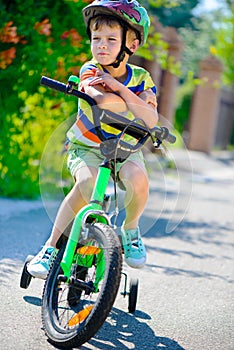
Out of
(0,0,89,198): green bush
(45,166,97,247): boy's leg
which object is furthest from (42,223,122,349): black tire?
(0,0,89,198): green bush

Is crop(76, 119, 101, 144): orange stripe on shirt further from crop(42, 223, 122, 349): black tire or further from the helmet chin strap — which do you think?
crop(42, 223, 122, 349): black tire

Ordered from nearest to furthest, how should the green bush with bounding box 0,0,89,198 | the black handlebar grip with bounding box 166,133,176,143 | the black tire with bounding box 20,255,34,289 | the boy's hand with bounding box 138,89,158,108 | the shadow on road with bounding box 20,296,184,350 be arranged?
the shadow on road with bounding box 20,296,184,350, the black handlebar grip with bounding box 166,133,176,143, the boy's hand with bounding box 138,89,158,108, the black tire with bounding box 20,255,34,289, the green bush with bounding box 0,0,89,198

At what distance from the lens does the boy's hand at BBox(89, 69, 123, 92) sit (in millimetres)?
3738

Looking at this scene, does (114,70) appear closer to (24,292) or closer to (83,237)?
(83,237)

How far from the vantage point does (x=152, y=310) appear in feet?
14.8

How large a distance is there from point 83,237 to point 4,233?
2.98m

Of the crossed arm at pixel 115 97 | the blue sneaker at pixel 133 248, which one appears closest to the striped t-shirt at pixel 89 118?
the crossed arm at pixel 115 97

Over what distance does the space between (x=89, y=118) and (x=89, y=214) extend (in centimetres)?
59

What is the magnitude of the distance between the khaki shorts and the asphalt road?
0.69 ft

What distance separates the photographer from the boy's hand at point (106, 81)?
3738 millimetres

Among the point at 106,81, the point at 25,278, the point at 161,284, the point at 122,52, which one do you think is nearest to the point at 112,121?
the point at 106,81

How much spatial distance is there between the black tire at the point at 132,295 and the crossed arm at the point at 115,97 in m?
1.03

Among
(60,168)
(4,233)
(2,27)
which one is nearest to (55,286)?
(60,168)

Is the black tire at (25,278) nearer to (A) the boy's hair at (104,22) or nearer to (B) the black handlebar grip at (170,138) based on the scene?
(B) the black handlebar grip at (170,138)
